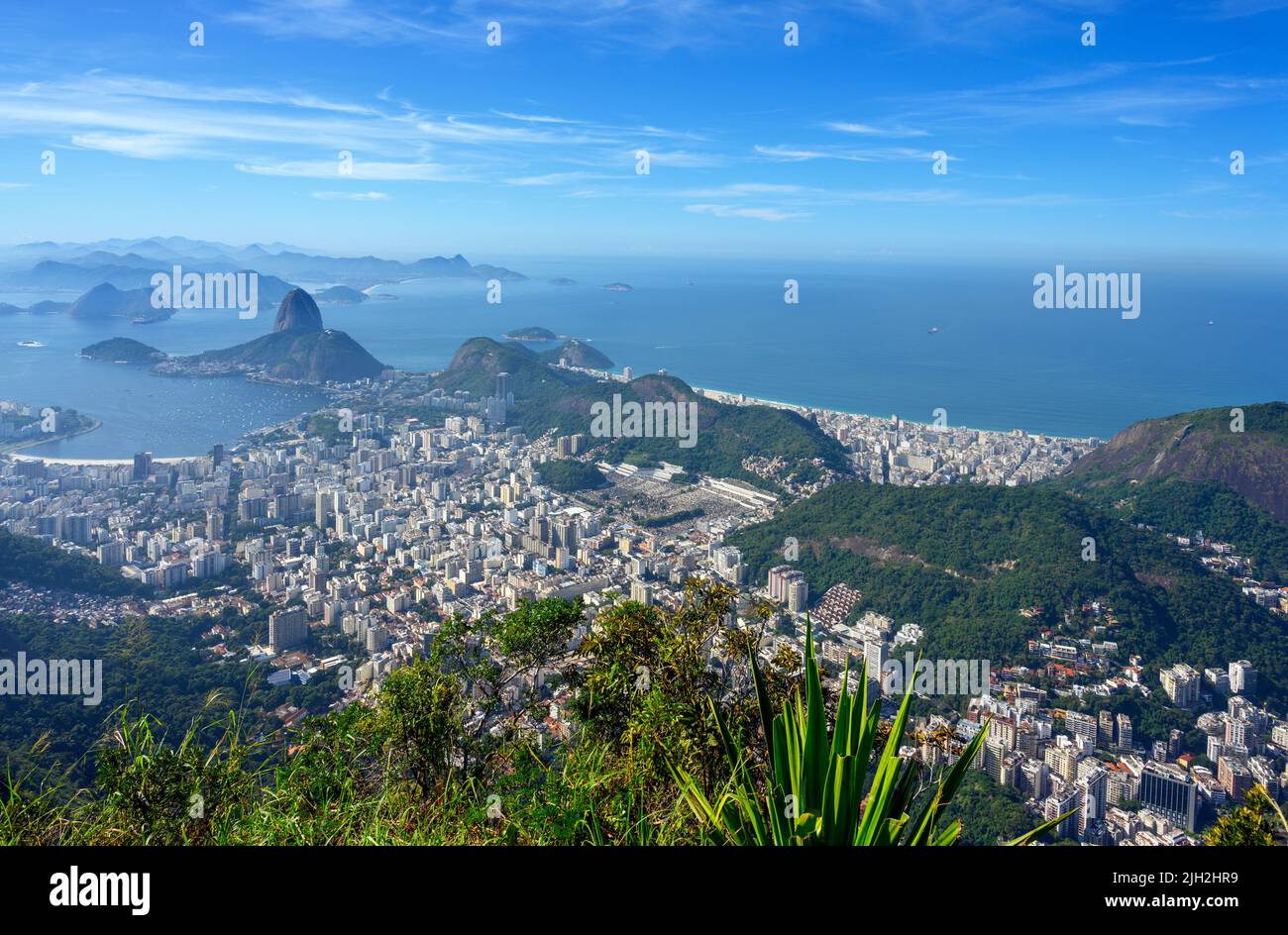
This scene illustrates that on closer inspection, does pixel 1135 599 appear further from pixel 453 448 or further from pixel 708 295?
pixel 708 295

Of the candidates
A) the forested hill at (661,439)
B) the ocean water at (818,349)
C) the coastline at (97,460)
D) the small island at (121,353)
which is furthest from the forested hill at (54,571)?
the small island at (121,353)

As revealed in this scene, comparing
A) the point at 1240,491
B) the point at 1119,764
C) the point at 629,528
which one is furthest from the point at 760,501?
the point at 1119,764

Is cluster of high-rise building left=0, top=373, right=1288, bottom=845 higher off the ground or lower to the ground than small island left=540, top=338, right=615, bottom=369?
lower

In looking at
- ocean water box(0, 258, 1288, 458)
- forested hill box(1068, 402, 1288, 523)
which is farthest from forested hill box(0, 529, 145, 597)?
forested hill box(1068, 402, 1288, 523)

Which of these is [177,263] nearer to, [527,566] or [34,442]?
[34,442]

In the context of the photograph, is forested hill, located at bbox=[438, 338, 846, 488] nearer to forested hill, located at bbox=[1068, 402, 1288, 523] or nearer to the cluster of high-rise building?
the cluster of high-rise building

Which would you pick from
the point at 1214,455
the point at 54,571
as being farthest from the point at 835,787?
the point at 1214,455

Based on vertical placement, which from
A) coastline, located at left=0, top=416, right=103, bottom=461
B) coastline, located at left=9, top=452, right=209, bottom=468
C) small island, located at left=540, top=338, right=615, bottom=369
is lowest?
coastline, located at left=9, top=452, right=209, bottom=468
